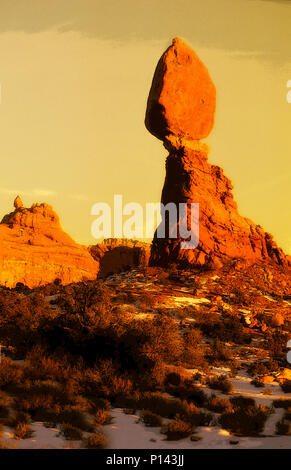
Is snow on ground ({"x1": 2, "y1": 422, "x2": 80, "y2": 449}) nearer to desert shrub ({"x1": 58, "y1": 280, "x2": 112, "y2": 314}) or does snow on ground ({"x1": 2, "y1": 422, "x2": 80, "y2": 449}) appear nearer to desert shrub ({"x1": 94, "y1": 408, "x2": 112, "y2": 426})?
desert shrub ({"x1": 94, "y1": 408, "x2": 112, "y2": 426})

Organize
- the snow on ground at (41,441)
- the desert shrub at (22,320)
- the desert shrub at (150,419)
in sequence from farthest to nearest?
the desert shrub at (22,320), the desert shrub at (150,419), the snow on ground at (41,441)

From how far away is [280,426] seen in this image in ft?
45.8

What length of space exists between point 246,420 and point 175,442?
8.28 feet

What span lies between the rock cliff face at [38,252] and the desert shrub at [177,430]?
109 ft

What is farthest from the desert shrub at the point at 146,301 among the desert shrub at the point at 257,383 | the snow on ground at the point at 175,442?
the snow on ground at the point at 175,442

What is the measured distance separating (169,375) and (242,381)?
268 centimetres

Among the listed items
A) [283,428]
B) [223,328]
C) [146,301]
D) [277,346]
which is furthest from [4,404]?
[277,346]

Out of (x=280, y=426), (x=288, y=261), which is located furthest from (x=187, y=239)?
(x=280, y=426)

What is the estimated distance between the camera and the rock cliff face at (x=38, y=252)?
150ft

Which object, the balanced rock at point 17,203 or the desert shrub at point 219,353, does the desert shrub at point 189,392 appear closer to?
the desert shrub at point 219,353

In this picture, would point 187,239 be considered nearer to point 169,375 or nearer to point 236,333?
→ point 236,333

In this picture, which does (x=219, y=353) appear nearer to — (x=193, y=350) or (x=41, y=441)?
(x=193, y=350)
